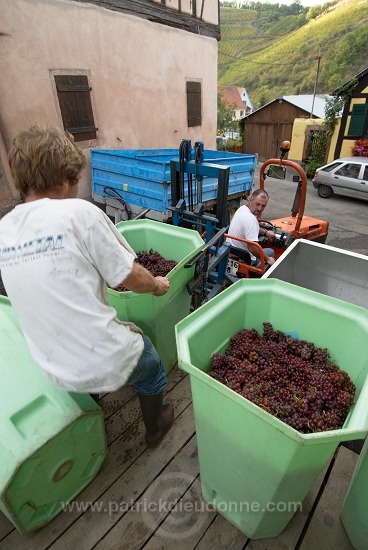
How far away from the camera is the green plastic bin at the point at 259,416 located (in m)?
1.00

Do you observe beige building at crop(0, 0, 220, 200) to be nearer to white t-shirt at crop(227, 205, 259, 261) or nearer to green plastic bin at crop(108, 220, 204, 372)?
green plastic bin at crop(108, 220, 204, 372)

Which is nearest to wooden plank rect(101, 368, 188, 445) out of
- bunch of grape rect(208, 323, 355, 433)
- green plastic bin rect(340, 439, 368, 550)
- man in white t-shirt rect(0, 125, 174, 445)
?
man in white t-shirt rect(0, 125, 174, 445)

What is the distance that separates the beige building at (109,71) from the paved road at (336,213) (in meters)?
3.12

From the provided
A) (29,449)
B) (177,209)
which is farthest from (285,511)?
(177,209)

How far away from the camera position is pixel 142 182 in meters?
4.43

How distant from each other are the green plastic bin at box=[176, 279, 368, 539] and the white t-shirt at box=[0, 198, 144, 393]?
0.36m

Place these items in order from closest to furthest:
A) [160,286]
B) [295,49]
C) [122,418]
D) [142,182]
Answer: [160,286] < [122,418] < [142,182] < [295,49]

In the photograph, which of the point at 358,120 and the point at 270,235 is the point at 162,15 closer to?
the point at 270,235

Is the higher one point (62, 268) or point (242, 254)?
point (62, 268)

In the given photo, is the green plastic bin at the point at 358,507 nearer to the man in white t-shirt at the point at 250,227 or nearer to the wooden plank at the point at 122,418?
the wooden plank at the point at 122,418

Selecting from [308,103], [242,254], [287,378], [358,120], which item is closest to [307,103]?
[308,103]

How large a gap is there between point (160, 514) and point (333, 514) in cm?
95

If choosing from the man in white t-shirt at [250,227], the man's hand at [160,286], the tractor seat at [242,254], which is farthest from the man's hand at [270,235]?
the man's hand at [160,286]

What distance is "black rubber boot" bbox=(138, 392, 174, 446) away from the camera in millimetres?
1787
